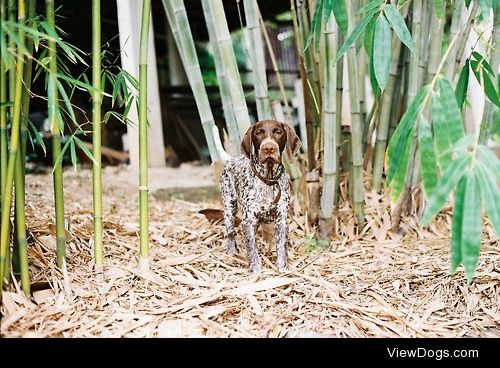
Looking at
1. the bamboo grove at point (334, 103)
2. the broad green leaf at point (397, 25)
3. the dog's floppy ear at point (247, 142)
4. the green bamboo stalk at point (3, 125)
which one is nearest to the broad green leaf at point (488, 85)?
the bamboo grove at point (334, 103)

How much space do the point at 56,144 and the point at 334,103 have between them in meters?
0.94

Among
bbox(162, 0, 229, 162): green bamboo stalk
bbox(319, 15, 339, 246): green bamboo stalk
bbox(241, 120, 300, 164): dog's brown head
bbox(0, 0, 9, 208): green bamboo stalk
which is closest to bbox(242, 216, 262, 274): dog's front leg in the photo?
bbox(241, 120, 300, 164): dog's brown head

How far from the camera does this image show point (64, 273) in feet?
5.69

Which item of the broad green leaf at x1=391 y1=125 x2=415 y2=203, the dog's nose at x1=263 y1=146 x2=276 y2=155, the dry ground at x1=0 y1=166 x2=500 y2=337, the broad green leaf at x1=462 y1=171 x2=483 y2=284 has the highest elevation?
the dog's nose at x1=263 y1=146 x2=276 y2=155

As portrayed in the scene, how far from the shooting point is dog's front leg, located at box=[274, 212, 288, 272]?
201cm

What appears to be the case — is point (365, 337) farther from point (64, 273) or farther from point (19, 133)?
point (19, 133)

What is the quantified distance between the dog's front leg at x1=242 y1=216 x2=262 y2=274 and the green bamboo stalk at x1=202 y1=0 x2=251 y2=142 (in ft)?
1.24

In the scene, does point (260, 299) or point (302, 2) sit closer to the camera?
point (260, 299)

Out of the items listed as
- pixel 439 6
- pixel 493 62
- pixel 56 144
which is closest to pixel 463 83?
pixel 439 6

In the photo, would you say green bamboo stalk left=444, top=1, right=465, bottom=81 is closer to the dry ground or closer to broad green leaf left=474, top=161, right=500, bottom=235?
the dry ground

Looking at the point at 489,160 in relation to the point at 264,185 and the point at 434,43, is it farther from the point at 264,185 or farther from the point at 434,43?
the point at 434,43
